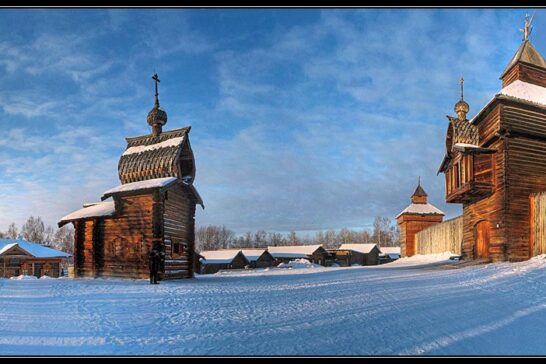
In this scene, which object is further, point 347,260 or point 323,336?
point 347,260

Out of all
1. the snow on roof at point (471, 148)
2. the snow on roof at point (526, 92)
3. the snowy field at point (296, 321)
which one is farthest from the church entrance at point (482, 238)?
the snowy field at point (296, 321)

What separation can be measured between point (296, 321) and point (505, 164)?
15541mm

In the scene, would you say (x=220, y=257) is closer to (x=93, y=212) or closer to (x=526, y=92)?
(x=93, y=212)

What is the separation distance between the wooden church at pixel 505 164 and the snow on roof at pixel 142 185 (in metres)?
15.3

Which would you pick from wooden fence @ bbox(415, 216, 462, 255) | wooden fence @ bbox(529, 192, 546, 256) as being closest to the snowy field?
wooden fence @ bbox(529, 192, 546, 256)

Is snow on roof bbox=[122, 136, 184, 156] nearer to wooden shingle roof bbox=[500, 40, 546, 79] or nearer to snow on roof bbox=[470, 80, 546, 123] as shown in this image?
snow on roof bbox=[470, 80, 546, 123]

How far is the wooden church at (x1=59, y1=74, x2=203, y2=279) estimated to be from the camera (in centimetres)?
2045

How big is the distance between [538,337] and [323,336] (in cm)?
367

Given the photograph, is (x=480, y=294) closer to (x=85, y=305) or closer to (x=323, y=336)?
(x=323, y=336)

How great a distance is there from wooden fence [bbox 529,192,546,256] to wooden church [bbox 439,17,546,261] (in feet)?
0.58

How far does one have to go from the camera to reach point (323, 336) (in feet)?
22.8

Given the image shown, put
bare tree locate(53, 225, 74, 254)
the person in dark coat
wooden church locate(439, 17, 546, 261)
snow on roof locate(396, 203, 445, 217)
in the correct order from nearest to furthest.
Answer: the person in dark coat → wooden church locate(439, 17, 546, 261) → snow on roof locate(396, 203, 445, 217) → bare tree locate(53, 225, 74, 254)

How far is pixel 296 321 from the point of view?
8312 mm

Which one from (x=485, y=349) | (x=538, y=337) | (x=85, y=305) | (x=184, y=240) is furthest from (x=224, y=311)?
(x=184, y=240)
